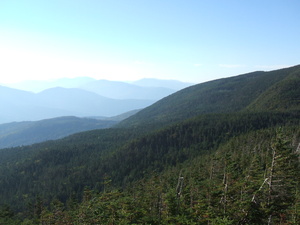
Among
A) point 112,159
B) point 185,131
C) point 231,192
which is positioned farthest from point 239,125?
point 231,192

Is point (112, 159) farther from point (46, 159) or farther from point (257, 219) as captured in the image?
point (257, 219)

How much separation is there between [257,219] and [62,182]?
397 feet

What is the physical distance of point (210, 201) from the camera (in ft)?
81.3

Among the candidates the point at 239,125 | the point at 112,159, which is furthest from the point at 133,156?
the point at 239,125

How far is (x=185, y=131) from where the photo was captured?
525 ft

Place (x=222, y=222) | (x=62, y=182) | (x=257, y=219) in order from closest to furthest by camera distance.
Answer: (x=222, y=222)
(x=257, y=219)
(x=62, y=182)

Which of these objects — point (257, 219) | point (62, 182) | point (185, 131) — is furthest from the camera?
point (185, 131)

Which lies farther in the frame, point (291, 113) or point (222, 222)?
point (291, 113)

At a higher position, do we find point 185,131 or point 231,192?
point 231,192

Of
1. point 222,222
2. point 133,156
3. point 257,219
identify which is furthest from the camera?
point 133,156

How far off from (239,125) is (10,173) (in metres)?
160

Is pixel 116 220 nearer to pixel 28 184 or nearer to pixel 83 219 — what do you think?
pixel 83 219

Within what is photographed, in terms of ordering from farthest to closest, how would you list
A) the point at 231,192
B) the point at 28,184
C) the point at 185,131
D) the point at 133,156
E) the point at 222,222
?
the point at 185,131, the point at 133,156, the point at 28,184, the point at 231,192, the point at 222,222

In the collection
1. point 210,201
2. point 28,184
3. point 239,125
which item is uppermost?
point 210,201
